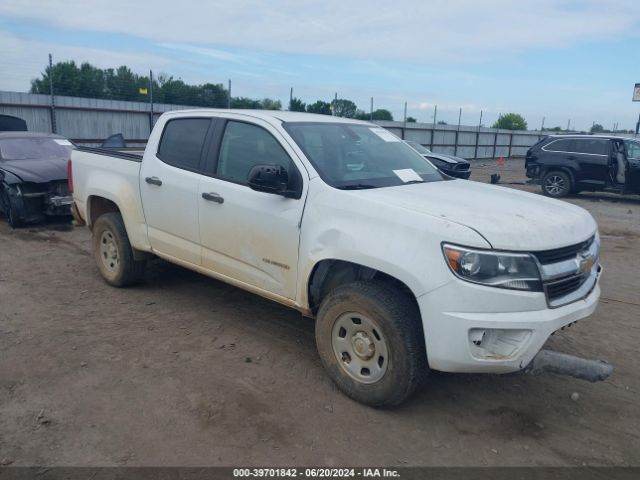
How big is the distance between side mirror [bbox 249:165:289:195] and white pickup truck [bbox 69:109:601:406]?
11 millimetres

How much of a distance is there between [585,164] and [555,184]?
3.18 ft

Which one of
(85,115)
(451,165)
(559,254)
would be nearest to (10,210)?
(559,254)

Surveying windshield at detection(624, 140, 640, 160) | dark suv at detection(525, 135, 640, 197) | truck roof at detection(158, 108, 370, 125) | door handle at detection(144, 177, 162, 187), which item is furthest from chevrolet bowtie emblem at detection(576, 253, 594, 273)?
windshield at detection(624, 140, 640, 160)

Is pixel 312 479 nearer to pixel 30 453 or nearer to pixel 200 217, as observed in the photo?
pixel 30 453

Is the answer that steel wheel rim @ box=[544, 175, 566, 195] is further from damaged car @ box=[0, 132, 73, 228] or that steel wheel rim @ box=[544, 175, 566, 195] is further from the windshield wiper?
the windshield wiper

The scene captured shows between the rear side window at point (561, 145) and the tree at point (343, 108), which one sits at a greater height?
the tree at point (343, 108)

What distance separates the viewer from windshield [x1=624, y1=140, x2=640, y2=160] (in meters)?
14.0

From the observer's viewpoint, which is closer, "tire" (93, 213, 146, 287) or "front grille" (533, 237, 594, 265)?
"front grille" (533, 237, 594, 265)

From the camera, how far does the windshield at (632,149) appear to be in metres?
14.0

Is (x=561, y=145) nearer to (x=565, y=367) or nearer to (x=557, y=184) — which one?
(x=557, y=184)

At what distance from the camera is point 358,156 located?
422cm

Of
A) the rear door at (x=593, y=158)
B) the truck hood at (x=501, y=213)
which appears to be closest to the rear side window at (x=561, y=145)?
the rear door at (x=593, y=158)

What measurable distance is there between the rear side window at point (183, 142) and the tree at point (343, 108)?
1695 cm

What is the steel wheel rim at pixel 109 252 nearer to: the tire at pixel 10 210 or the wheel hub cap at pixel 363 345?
the wheel hub cap at pixel 363 345
